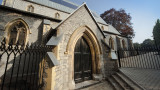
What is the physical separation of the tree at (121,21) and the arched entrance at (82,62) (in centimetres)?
2036

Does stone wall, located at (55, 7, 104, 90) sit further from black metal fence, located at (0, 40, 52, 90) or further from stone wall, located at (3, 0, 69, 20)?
stone wall, located at (3, 0, 69, 20)

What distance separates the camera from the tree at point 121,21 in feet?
69.3

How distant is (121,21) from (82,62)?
23.1 metres

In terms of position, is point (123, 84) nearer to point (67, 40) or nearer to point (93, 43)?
point (93, 43)

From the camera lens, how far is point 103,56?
594cm

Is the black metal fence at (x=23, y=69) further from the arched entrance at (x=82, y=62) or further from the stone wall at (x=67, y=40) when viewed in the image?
the arched entrance at (x=82, y=62)

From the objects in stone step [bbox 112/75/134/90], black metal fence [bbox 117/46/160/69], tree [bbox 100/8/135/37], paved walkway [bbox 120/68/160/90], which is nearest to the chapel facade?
stone step [bbox 112/75/134/90]

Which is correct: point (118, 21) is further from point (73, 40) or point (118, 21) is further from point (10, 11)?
point (10, 11)

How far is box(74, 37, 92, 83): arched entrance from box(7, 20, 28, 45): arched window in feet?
19.6

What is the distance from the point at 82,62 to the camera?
18.0ft

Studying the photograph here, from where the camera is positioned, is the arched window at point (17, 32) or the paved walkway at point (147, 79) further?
the arched window at point (17, 32)

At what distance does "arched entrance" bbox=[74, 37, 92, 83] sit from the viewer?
5.13 m

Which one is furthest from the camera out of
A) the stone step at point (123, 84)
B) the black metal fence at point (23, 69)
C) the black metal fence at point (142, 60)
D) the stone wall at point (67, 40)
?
the black metal fence at point (142, 60)

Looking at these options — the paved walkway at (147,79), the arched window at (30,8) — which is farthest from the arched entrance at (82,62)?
the arched window at (30,8)
